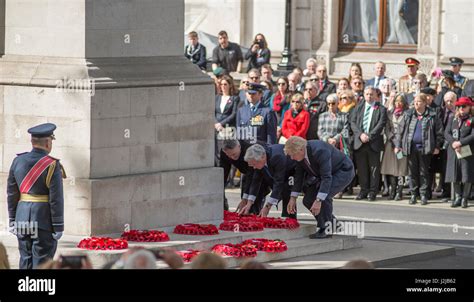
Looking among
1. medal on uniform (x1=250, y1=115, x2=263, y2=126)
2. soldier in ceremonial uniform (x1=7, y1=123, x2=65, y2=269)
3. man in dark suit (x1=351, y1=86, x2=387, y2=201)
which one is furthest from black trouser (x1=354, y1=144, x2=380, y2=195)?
soldier in ceremonial uniform (x1=7, y1=123, x2=65, y2=269)

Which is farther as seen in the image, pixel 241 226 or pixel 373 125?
pixel 373 125

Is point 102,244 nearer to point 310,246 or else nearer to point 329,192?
point 310,246

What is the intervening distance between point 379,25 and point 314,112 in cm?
890

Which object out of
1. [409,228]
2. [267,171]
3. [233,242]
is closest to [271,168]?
[267,171]

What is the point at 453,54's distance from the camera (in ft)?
104

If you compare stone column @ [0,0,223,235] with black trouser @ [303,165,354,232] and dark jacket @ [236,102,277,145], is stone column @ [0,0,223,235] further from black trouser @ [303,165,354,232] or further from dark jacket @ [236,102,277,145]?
dark jacket @ [236,102,277,145]

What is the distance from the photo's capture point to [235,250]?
57.2 ft

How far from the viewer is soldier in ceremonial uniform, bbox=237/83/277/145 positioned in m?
23.2

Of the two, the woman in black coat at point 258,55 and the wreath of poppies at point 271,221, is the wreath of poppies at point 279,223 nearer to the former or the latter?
the wreath of poppies at point 271,221

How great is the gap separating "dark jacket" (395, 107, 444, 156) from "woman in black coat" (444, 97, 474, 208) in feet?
1.07

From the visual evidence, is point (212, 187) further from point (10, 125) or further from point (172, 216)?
point (10, 125)

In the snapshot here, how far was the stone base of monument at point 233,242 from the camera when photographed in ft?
55.0
